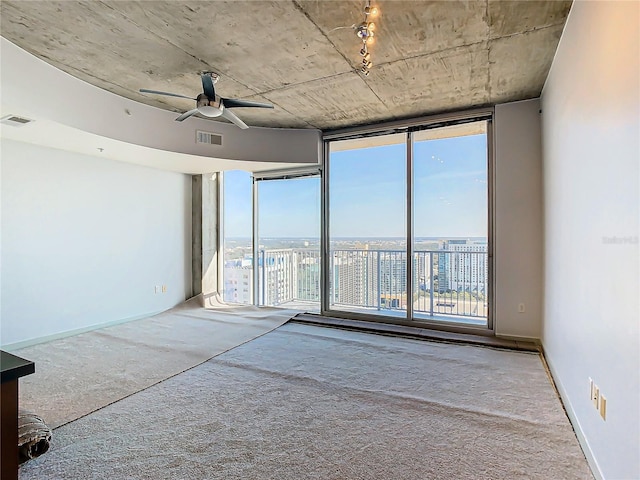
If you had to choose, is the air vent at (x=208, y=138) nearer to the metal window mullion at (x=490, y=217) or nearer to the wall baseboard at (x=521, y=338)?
the metal window mullion at (x=490, y=217)

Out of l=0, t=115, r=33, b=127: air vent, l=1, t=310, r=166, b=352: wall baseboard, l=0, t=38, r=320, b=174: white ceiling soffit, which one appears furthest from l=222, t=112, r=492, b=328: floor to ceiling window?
l=0, t=115, r=33, b=127: air vent

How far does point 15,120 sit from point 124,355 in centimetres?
241

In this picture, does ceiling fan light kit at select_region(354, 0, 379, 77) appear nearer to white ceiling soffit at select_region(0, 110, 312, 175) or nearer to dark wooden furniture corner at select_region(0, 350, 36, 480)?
dark wooden furniture corner at select_region(0, 350, 36, 480)

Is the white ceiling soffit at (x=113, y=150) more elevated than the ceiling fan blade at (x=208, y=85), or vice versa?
the ceiling fan blade at (x=208, y=85)

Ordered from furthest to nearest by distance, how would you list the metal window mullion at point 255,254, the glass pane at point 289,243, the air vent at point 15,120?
the metal window mullion at point 255,254 → the glass pane at point 289,243 → the air vent at point 15,120

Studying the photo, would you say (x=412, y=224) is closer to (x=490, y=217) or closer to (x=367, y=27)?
(x=490, y=217)

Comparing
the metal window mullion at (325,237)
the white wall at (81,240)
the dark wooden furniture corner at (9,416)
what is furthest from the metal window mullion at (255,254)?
the dark wooden furniture corner at (9,416)

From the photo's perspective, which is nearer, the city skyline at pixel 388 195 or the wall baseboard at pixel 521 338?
the wall baseboard at pixel 521 338

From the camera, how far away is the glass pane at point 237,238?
20.0 feet

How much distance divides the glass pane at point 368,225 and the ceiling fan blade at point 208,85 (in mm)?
2411

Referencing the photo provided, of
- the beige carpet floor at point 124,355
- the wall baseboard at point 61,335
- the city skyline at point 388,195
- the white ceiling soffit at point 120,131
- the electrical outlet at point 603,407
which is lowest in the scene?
the beige carpet floor at point 124,355

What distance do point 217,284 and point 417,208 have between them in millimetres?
3814

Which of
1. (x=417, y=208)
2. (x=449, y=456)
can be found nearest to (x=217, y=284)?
(x=417, y=208)

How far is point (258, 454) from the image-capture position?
6.28 ft
